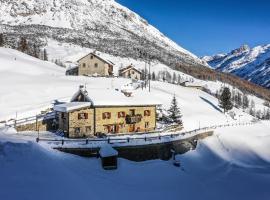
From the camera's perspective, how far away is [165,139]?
55.5 meters

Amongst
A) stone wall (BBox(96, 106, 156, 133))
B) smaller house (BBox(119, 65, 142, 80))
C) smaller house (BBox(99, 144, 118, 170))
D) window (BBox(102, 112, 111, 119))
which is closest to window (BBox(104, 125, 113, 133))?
stone wall (BBox(96, 106, 156, 133))

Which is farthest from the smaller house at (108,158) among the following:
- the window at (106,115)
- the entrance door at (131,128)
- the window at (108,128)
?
the entrance door at (131,128)

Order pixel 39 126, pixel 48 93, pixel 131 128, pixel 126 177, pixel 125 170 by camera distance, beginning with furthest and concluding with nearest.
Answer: pixel 48 93
pixel 131 128
pixel 39 126
pixel 125 170
pixel 126 177

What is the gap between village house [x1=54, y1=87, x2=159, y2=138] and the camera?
5641cm

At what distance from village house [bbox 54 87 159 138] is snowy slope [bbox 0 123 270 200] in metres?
8.93

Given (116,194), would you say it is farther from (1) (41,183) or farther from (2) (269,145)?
(2) (269,145)

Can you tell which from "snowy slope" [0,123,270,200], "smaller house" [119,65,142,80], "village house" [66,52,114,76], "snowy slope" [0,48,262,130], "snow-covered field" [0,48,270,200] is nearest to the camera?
"snowy slope" [0,123,270,200]

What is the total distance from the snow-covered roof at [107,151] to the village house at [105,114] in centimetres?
993

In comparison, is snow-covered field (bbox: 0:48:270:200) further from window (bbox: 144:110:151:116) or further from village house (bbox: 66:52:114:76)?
village house (bbox: 66:52:114:76)

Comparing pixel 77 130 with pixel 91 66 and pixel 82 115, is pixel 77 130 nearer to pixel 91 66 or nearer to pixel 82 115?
pixel 82 115

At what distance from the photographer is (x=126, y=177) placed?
1768 inches

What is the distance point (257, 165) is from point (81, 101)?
25.3m

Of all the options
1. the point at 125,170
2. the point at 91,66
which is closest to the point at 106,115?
the point at 125,170

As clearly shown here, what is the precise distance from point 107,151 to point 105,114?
13.7 meters
